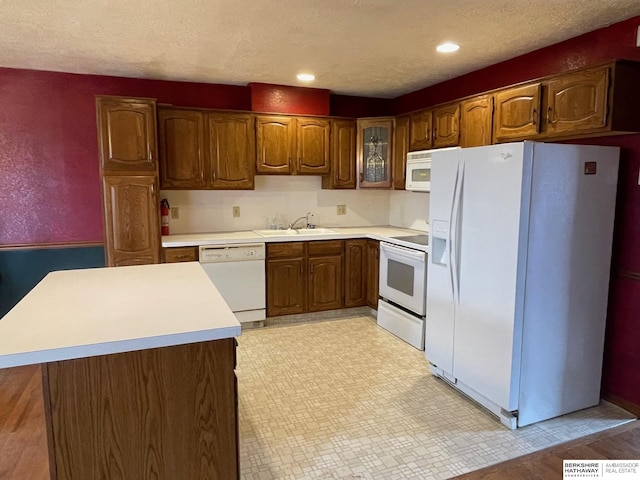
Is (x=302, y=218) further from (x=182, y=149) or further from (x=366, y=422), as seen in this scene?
(x=366, y=422)

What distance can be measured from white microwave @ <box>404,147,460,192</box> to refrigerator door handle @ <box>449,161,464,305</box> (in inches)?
42.9

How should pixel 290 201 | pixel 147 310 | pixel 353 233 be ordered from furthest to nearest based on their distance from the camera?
1. pixel 290 201
2. pixel 353 233
3. pixel 147 310

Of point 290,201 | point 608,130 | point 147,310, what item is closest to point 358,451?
point 147,310

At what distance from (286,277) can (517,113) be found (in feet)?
8.03

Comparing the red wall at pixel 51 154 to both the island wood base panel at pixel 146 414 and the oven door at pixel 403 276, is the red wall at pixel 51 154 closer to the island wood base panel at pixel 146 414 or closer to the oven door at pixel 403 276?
the oven door at pixel 403 276

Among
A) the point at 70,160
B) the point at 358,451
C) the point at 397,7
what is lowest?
the point at 358,451

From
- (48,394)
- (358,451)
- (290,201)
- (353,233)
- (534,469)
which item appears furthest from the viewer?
(290,201)

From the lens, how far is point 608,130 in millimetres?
2473

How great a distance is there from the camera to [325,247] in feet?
14.2

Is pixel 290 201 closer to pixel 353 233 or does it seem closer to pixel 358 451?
pixel 353 233

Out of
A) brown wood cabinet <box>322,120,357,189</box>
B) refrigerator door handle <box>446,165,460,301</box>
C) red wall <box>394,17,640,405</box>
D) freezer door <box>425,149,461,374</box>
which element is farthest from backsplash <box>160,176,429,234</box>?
red wall <box>394,17,640,405</box>

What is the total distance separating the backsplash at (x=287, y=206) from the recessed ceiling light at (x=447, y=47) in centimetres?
170

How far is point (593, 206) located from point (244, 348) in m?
2.79

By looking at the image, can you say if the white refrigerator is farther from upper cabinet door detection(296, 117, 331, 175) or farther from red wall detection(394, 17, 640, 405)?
upper cabinet door detection(296, 117, 331, 175)
